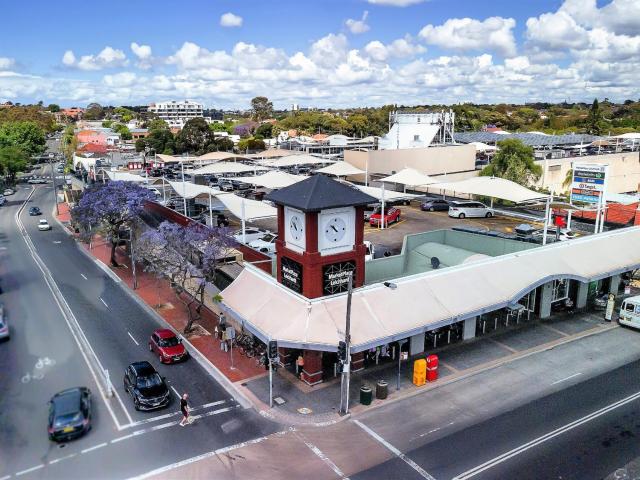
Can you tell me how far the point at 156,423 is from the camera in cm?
1936

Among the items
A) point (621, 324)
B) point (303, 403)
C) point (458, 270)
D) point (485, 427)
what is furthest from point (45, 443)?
point (621, 324)

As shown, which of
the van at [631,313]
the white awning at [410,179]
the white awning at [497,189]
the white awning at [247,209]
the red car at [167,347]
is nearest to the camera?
the red car at [167,347]

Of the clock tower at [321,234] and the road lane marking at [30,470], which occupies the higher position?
the clock tower at [321,234]

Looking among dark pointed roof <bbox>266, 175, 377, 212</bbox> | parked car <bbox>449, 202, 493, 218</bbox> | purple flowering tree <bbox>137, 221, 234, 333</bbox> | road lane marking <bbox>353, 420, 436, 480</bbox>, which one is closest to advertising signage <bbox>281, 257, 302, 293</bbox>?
dark pointed roof <bbox>266, 175, 377, 212</bbox>

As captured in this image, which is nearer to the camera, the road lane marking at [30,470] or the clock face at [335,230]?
the road lane marking at [30,470]

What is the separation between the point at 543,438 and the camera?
1794 cm

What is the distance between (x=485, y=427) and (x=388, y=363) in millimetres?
6097

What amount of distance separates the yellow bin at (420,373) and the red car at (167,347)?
10712mm

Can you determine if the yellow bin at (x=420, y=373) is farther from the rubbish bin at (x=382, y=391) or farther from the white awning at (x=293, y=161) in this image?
the white awning at (x=293, y=161)

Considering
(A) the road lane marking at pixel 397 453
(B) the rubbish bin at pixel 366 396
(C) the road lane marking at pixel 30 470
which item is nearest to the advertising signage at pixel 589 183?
(B) the rubbish bin at pixel 366 396

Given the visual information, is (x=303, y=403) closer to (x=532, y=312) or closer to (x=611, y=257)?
(x=532, y=312)

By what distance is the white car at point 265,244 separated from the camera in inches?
1389

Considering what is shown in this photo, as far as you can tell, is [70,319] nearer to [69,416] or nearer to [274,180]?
[69,416]

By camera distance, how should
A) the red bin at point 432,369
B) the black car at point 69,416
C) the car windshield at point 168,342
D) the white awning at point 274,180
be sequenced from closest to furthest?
the black car at point 69,416 < the red bin at point 432,369 < the car windshield at point 168,342 < the white awning at point 274,180
